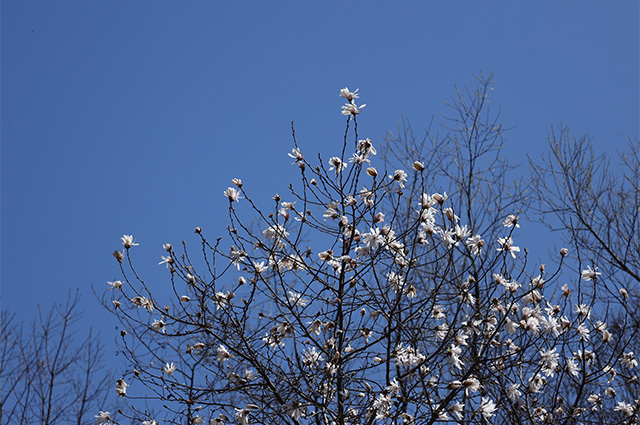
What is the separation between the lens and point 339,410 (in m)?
3.81

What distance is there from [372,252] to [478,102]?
13.6 feet

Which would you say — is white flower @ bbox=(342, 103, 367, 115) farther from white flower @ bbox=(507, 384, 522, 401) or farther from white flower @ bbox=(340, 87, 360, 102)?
white flower @ bbox=(507, 384, 522, 401)

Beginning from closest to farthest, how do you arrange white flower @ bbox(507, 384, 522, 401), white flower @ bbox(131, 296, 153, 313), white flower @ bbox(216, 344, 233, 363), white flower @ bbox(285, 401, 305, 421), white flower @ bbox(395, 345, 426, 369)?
white flower @ bbox(285, 401, 305, 421), white flower @ bbox(395, 345, 426, 369), white flower @ bbox(216, 344, 233, 363), white flower @ bbox(131, 296, 153, 313), white flower @ bbox(507, 384, 522, 401)

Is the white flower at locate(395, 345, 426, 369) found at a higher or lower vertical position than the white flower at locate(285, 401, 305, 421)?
higher

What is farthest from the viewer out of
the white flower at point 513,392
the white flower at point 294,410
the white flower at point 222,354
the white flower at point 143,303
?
the white flower at point 513,392

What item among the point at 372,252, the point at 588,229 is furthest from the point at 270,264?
the point at 588,229

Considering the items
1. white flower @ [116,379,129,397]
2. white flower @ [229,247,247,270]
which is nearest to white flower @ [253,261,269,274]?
white flower @ [229,247,247,270]

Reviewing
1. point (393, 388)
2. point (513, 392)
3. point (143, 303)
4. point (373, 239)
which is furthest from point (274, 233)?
point (513, 392)

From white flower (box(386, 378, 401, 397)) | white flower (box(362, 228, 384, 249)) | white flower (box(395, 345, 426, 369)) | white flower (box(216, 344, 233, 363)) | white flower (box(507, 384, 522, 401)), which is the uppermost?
white flower (box(362, 228, 384, 249))

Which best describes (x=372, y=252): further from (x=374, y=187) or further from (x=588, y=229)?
(x=588, y=229)

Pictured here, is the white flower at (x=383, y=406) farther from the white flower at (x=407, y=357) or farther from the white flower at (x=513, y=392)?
the white flower at (x=513, y=392)

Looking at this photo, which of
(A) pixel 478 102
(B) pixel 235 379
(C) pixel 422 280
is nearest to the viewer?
(B) pixel 235 379

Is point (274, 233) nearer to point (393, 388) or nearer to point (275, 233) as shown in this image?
point (275, 233)

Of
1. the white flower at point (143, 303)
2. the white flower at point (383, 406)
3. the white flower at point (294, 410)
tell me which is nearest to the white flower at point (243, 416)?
the white flower at point (294, 410)
